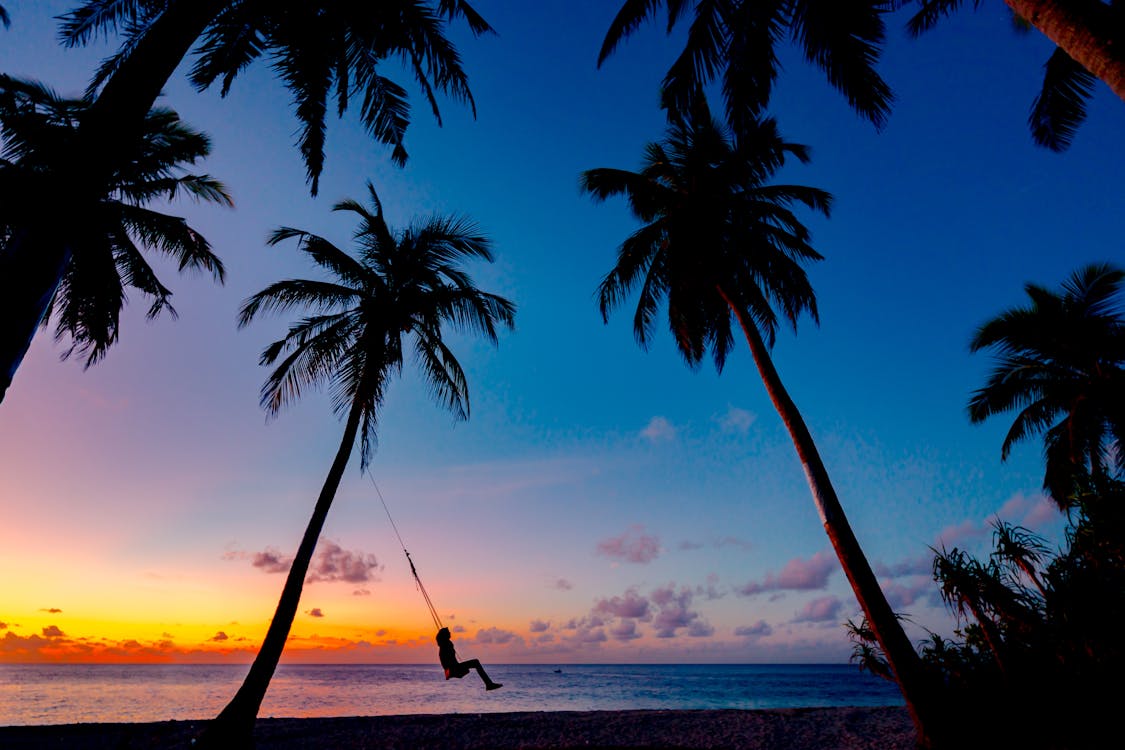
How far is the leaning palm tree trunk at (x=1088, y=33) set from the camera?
3621mm

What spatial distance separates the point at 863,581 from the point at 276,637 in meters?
10.2

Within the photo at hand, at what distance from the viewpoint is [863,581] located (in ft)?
28.8

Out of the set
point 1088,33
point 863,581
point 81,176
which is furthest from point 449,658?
point 1088,33

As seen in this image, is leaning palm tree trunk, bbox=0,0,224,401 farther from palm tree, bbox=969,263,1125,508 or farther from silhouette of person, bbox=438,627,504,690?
palm tree, bbox=969,263,1125,508

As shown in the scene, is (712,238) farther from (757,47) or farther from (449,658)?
(449,658)

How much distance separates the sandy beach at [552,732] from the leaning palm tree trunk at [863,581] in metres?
3.67

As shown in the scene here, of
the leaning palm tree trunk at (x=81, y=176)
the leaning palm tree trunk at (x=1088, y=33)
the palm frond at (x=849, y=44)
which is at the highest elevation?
the palm frond at (x=849, y=44)

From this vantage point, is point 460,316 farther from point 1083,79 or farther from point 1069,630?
point 1069,630

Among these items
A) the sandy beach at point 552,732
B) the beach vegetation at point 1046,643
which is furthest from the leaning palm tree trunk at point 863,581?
the sandy beach at point 552,732

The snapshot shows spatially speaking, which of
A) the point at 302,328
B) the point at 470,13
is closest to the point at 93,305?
the point at 302,328

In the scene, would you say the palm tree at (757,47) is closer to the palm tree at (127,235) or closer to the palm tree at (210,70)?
the palm tree at (210,70)

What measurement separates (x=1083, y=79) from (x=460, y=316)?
11597mm

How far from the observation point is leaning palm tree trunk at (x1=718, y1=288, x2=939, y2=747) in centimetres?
797

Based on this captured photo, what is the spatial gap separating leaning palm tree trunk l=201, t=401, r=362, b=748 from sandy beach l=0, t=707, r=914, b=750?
3.43 metres
